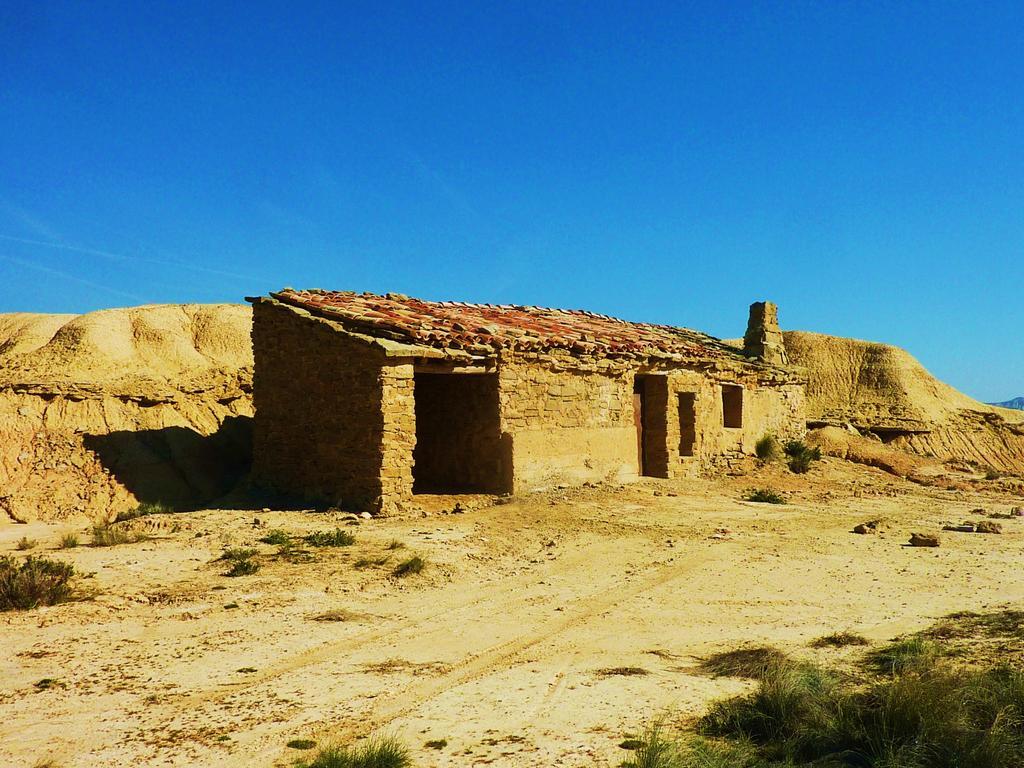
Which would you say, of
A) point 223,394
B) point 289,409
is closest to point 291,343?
point 289,409

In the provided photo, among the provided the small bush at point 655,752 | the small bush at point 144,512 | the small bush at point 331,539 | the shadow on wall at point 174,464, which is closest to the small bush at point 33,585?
the small bush at point 331,539

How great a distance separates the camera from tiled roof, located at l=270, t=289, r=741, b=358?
12.2 m

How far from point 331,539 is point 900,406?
91.2ft

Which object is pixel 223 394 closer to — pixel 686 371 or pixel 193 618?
pixel 686 371

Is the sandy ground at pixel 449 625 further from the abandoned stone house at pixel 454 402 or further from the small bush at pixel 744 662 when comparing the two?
the abandoned stone house at pixel 454 402

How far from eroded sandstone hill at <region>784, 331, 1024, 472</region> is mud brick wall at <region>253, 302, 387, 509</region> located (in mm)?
18434

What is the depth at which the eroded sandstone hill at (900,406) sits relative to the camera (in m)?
26.7

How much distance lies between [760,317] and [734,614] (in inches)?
625

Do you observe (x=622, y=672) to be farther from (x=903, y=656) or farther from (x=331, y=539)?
(x=331, y=539)

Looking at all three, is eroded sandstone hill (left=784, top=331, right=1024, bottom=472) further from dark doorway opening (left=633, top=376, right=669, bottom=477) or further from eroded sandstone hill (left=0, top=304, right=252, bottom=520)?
eroded sandstone hill (left=0, top=304, right=252, bottom=520)

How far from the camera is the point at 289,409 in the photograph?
13.3 meters

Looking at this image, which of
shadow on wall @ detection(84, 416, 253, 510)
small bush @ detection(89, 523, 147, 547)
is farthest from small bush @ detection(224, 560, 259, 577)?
shadow on wall @ detection(84, 416, 253, 510)

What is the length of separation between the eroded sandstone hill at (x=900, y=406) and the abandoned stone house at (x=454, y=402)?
12.3 metres

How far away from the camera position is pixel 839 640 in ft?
18.7
